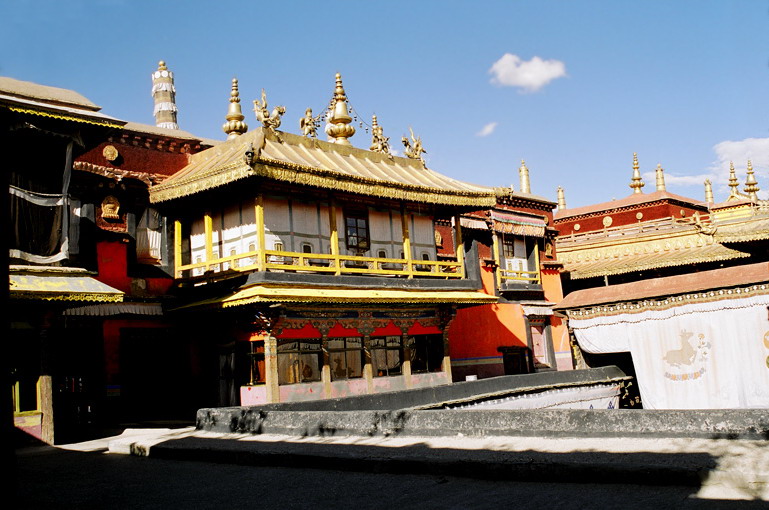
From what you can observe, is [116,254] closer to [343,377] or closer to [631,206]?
[343,377]

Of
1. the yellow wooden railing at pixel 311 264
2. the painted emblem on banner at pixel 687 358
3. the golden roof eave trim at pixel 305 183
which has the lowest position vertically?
the painted emblem on banner at pixel 687 358

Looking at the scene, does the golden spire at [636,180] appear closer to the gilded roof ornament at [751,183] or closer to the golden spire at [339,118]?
the gilded roof ornament at [751,183]

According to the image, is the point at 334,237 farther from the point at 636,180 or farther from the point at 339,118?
the point at 636,180

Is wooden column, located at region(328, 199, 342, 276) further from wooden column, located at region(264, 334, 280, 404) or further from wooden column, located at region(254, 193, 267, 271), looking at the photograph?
wooden column, located at region(264, 334, 280, 404)

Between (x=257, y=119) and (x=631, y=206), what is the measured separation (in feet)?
90.6

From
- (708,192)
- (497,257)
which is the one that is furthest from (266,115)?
(708,192)

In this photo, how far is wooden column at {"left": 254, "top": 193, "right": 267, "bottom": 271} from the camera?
56.9 feet

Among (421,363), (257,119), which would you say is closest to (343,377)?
(421,363)

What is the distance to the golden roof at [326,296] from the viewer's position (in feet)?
55.7

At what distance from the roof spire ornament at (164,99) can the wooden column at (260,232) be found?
810 inches

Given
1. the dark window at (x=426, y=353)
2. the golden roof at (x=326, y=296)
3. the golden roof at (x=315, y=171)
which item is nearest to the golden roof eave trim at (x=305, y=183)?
the golden roof at (x=315, y=171)

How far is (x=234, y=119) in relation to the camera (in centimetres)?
2319

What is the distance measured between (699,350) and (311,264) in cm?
1134

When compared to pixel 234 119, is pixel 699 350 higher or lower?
lower
